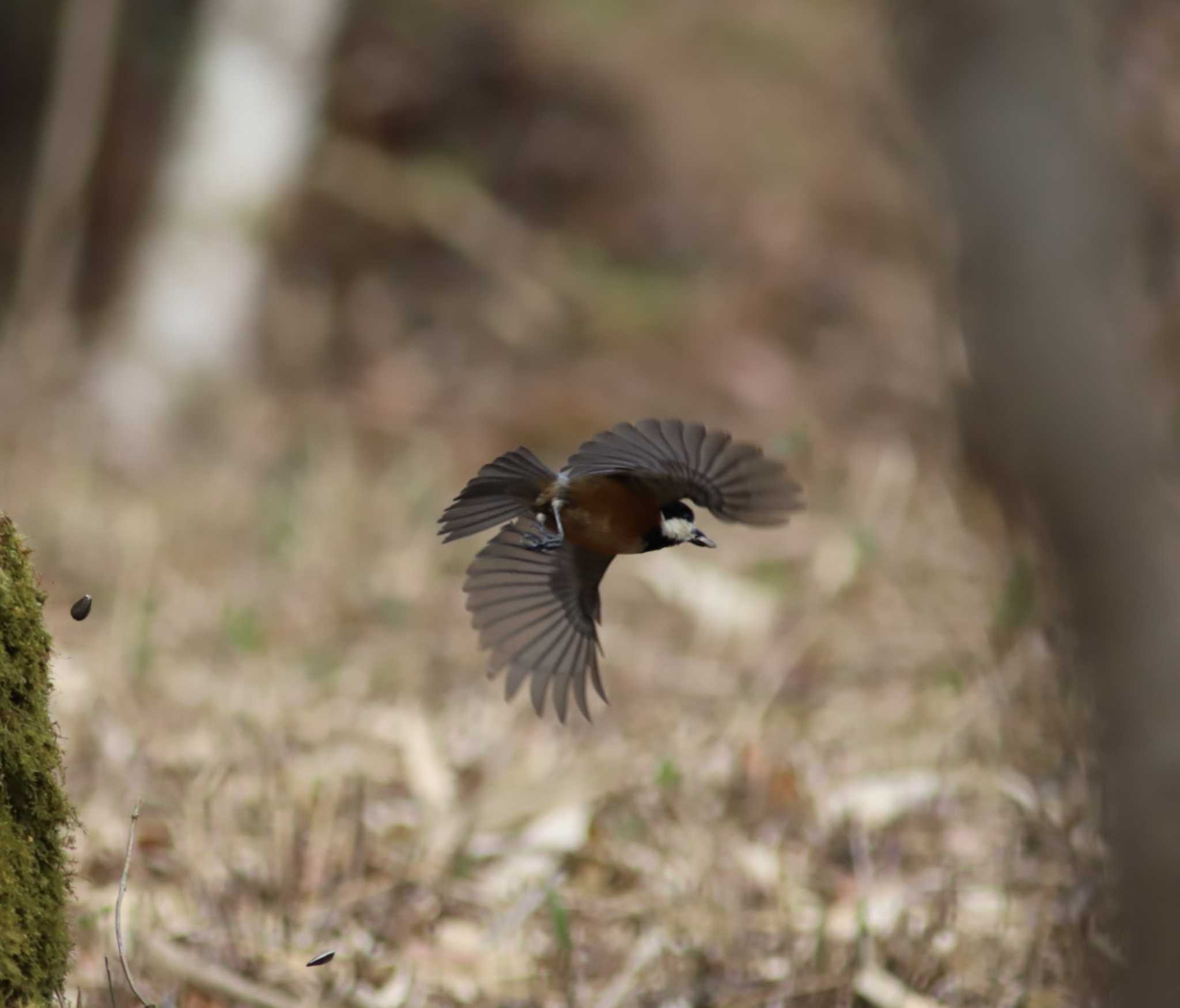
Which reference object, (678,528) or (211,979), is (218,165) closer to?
(211,979)

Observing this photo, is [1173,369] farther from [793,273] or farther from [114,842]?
[793,273]

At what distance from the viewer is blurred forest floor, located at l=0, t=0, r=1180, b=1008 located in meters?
2.44

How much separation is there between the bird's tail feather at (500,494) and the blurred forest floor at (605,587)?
506mm

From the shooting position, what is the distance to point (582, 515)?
1.70m

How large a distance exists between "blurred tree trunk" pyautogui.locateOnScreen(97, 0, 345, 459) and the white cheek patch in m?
5.68

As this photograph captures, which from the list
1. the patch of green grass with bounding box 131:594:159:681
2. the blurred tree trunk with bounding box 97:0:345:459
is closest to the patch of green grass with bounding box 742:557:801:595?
the patch of green grass with bounding box 131:594:159:681

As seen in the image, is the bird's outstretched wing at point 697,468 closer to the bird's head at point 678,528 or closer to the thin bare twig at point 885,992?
the bird's head at point 678,528

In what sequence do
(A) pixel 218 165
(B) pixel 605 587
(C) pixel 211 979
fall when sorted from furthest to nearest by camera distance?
1. (A) pixel 218 165
2. (B) pixel 605 587
3. (C) pixel 211 979

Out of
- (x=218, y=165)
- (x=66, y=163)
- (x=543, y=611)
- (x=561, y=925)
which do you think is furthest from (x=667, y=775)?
(x=66, y=163)

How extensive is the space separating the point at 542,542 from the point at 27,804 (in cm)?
63

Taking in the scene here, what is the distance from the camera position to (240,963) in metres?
2.31

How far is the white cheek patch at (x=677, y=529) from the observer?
170 cm

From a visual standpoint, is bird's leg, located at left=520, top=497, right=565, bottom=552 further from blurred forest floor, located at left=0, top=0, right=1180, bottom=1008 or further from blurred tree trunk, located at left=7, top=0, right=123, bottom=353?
blurred tree trunk, located at left=7, top=0, right=123, bottom=353

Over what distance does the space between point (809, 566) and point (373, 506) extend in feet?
5.24
